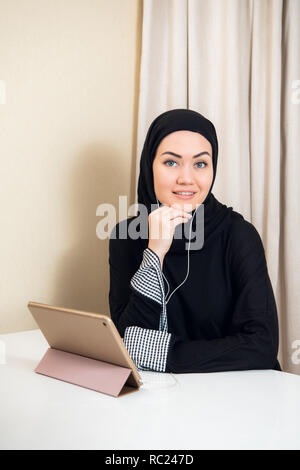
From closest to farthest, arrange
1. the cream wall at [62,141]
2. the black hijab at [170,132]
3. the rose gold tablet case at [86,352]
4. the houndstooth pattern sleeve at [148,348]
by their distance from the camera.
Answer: the rose gold tablet case at [86,352] → the houndstooth pattern sleeve at [148,348] → the black hijab at [170,132] → the cream wall at [62,141]

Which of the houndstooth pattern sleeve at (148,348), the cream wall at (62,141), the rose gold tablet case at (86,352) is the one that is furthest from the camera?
the cream wall at (62,141)

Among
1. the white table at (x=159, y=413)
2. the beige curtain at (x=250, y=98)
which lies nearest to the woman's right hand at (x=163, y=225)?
the white table at (x=159, y=413)

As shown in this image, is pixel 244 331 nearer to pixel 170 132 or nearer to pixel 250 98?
pixel 170 132

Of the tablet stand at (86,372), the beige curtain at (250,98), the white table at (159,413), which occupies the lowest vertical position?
the white table at (159,413)

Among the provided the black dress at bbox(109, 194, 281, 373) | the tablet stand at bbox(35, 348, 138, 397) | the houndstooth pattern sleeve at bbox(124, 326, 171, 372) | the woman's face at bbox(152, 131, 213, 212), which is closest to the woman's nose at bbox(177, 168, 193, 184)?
the woman's face at bbox(152, 131, 213, 212)

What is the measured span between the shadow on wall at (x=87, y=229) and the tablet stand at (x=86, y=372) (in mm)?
564

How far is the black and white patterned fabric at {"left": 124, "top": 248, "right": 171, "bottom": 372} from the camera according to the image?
105 centimetres

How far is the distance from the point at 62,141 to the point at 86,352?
81 cm

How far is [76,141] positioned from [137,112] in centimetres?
32

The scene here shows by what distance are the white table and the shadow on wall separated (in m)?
0.57

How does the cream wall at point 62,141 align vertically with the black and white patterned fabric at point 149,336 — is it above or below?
above

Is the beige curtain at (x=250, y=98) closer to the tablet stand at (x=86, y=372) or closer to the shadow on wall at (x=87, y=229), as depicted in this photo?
the shadow on wall at (x=87, y=229)

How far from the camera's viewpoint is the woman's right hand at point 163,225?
122cm

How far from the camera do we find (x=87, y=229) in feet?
5.47
